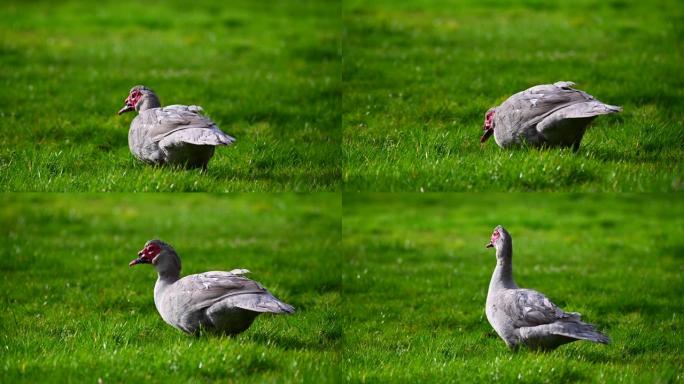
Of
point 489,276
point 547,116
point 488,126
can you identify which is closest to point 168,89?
point 489,276

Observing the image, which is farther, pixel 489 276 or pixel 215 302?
pixel 489 276

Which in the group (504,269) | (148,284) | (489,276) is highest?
(504,269)

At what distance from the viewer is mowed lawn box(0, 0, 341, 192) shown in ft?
47.0

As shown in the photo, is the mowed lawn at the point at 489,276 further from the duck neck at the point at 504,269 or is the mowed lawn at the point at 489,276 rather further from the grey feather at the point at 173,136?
the grey feather at the point at 173,136

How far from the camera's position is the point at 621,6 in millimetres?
29609

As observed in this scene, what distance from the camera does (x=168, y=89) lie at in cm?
2033

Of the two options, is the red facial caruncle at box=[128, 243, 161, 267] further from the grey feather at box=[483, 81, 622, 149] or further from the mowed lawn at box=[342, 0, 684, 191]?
the grey feather at box=[483, 81, 622, 149]

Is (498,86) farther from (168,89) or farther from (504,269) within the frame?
(168,89)

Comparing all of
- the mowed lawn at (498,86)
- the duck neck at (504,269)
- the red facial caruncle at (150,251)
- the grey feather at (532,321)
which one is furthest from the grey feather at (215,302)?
the duck neck at (504,269)

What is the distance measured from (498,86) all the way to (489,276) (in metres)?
3.77

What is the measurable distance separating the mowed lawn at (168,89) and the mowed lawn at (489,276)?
285 cm

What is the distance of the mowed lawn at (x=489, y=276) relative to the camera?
12.3 meters

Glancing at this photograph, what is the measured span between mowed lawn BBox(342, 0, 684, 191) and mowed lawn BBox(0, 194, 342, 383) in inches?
109

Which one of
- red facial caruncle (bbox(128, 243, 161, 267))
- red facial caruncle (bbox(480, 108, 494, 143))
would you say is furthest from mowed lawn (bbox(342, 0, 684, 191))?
red facial caruncle (bbox(128, 243, 161, 267))
